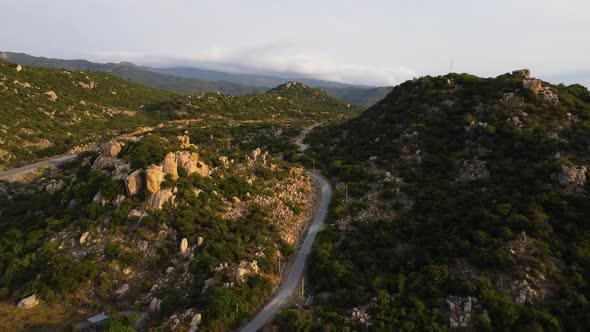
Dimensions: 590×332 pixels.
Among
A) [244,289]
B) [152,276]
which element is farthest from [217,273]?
[152,276]

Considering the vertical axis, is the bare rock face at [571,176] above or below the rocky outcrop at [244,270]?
above

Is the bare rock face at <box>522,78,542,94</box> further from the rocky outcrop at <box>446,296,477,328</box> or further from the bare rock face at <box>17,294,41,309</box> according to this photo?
the bare rock face at <box>17,294,41,309</box>

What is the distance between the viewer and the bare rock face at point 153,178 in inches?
1493

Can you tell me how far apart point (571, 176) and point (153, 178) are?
158 ft

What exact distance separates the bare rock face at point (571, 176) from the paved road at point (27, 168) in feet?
268

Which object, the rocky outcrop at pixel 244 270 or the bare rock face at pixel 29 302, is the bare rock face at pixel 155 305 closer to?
the rocky outcrop at pixel 244 270

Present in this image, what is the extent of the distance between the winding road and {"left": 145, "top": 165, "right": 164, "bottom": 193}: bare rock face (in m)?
19.0

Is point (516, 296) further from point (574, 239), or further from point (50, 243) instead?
point (50, 243)

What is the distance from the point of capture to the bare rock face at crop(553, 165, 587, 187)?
117 feet

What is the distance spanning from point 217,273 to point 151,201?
525 inches

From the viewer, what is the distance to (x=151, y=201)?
37500 millimetres

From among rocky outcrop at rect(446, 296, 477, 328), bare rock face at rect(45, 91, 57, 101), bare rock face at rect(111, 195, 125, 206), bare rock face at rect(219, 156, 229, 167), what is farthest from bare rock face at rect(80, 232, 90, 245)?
bare rock face at rect(45, 91, 57, 101)

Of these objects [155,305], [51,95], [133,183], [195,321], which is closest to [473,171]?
[195,321]

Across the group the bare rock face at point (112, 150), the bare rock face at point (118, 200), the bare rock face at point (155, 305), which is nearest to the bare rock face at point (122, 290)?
the bare rock face at point (155, 305)
